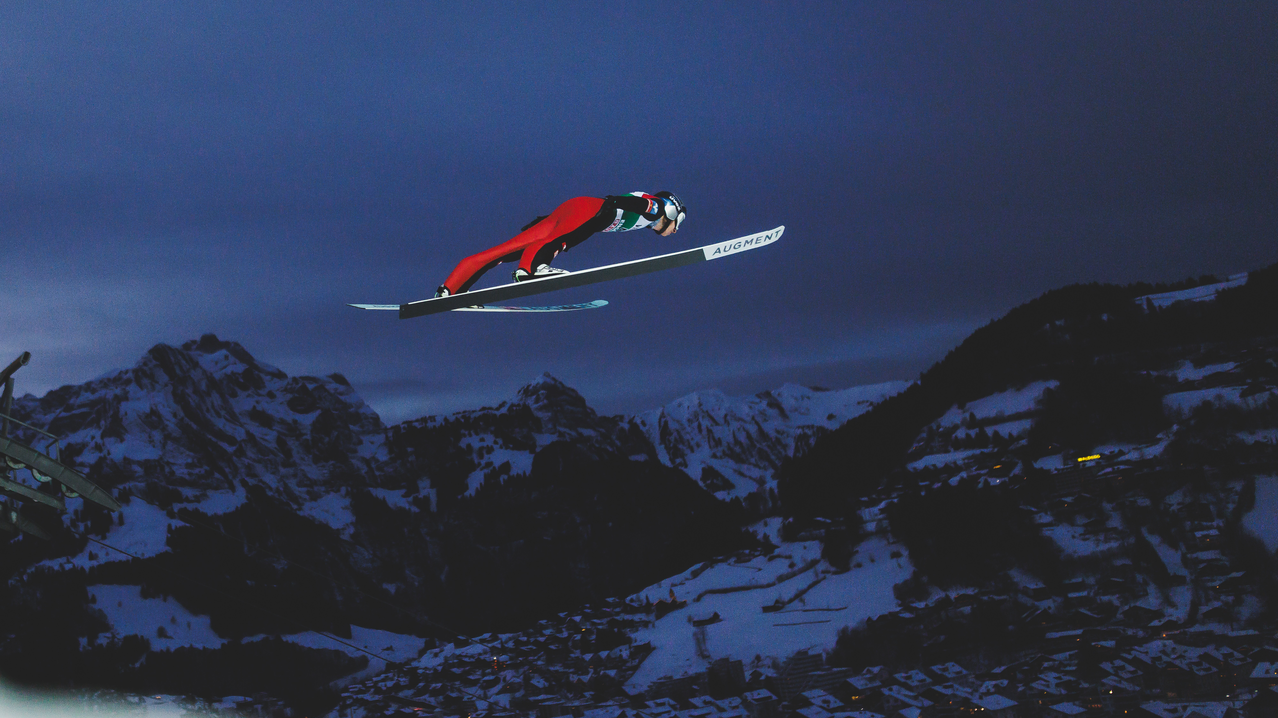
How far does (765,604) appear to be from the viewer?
105750 mm

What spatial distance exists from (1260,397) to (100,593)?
157026 millimetres

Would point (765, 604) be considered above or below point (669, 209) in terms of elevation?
below

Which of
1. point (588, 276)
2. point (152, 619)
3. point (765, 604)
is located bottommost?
point (765, 604)

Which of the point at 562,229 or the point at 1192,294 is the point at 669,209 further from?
the point at 1192,294

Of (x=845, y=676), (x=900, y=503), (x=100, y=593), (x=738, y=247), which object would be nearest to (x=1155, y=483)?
(x=900, y=503)

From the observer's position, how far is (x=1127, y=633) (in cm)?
8338

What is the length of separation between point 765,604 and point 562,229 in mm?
101813

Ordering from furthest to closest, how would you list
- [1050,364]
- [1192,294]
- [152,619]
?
[152,619] < [1192,294] < [1050,364]

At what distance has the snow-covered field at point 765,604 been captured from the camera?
94.4 m

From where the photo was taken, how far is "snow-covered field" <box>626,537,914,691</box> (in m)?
94.4

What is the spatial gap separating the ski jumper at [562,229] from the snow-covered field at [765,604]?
86415mm

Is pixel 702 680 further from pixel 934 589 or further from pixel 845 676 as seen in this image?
pixel 934 589

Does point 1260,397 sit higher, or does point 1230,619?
point 1260,397

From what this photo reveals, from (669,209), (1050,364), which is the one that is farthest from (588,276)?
(1050,364)
